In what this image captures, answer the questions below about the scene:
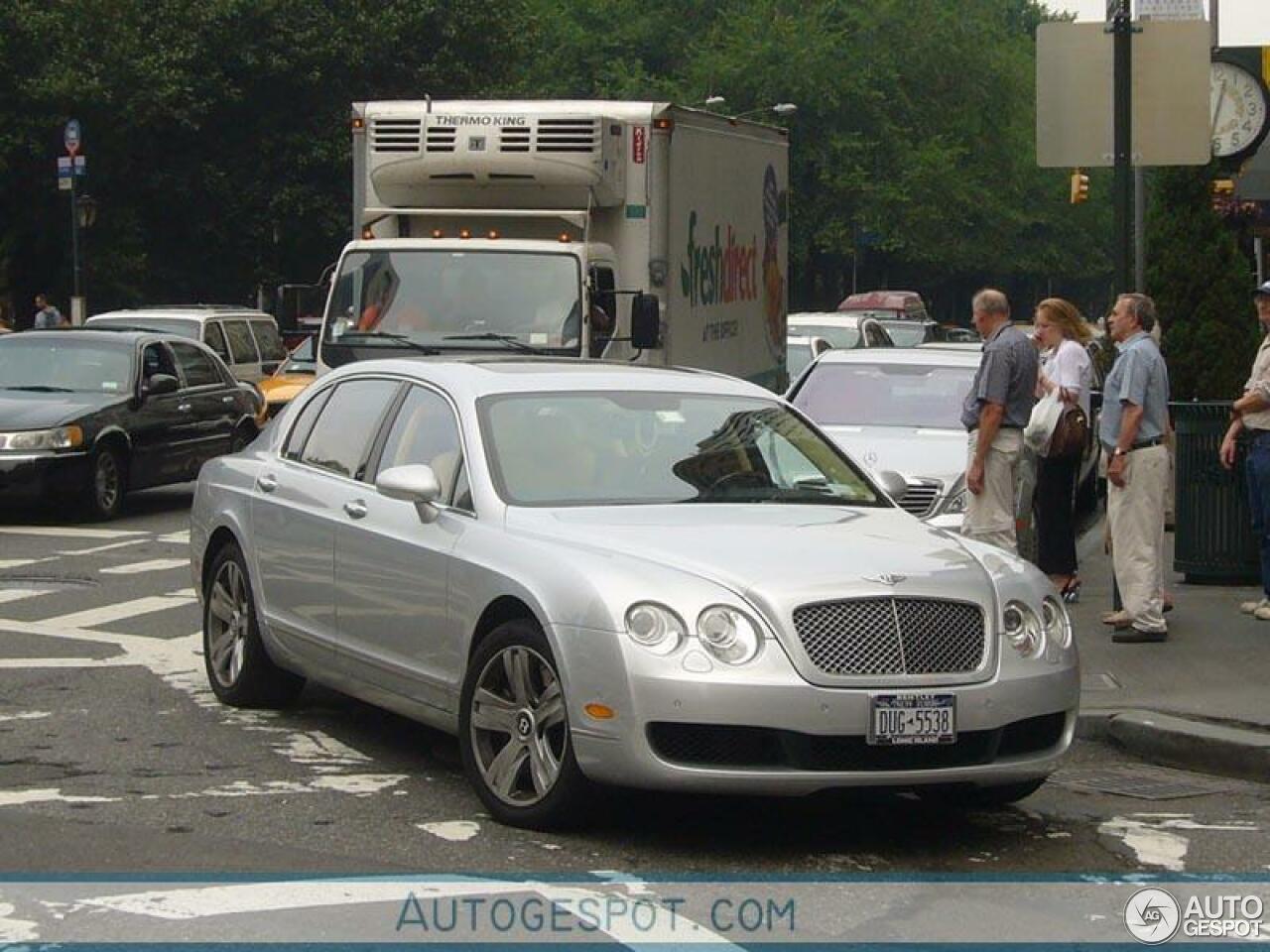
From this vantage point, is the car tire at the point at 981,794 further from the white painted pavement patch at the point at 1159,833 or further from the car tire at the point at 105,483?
the car tire at the point at 105,483

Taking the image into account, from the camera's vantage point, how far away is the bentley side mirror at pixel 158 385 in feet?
67.3

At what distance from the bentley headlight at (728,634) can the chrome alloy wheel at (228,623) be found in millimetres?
3335

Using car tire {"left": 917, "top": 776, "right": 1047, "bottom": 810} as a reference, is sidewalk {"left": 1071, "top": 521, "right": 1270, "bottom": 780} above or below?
below

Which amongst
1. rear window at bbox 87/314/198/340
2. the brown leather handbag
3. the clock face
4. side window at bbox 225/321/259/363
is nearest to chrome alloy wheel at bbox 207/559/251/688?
the brown leather handbag

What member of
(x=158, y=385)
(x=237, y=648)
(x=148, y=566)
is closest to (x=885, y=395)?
(x=148, y=566)

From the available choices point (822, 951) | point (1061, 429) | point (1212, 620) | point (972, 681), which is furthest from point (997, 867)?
point (1061, 429)

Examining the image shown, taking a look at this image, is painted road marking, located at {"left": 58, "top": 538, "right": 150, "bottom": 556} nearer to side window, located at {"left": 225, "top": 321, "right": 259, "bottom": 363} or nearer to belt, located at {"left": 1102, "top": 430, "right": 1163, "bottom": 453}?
belt, located at {"left": 1102, "top": 430, "right": 1163, "bottom": 453}

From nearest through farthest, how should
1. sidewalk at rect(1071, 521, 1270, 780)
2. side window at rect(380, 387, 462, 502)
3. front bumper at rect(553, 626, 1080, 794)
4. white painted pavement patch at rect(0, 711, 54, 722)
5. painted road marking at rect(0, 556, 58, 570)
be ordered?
front bumper at rect(553, 626, 1080, 794) < side window at rect(380, 387, 462, 502) < sidewalk at rect(1071, 521, 1270, 780) < white painted pavement patch at rect(0, 711, 54, 722) < painted road marking at rect(0, 556, 58, 570)

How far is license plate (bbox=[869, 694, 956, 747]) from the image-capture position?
721 cm

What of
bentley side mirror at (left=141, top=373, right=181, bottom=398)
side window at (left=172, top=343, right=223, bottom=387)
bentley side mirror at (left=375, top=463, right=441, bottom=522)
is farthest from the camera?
side window at (left=172, top=343, right=223, bottom=387)

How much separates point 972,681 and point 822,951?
1.55 metres

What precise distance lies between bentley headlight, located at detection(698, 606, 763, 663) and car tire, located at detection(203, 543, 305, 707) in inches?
126

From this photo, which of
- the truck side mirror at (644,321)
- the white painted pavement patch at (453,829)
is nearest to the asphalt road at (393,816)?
the white painted pavement patch at (453,829)

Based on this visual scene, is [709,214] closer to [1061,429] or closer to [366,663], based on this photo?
[1061,429]
